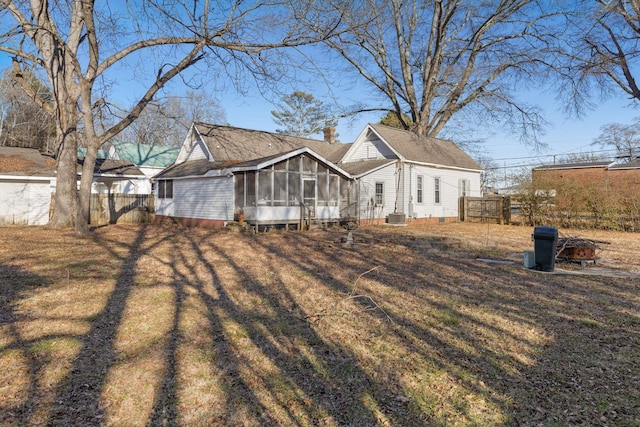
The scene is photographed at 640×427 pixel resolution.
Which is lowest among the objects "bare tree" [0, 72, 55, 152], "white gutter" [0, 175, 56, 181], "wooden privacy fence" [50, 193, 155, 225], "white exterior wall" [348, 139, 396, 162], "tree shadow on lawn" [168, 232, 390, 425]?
"tree shadow on lawn" [168, 232, 390, 425]

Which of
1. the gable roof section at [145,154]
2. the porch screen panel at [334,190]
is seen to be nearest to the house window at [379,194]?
the porch screen panel at [334,190]

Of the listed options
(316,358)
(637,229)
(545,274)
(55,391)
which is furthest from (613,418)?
(637,229)

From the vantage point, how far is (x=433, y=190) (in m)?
23.5

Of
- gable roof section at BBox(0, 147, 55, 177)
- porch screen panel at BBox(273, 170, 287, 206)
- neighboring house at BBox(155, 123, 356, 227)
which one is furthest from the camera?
gable roof section at BBox(0, 147, 55, 177)

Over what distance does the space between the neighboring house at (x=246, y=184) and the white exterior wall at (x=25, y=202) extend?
528 centimetres

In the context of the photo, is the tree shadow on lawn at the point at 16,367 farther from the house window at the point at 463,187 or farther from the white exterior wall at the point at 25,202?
the house window at the point at 463,187

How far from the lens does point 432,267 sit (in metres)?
8.88

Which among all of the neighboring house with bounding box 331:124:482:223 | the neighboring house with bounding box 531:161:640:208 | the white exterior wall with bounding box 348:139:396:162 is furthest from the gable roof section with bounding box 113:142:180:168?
the neighboring house with bounding box 531:161:640:208

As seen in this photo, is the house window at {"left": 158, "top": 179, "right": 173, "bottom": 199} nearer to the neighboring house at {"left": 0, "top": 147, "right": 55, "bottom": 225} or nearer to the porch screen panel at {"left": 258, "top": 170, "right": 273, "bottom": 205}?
the neighboring house at {"left": 0, "top": 147, "right": 55, "bottom": 225}

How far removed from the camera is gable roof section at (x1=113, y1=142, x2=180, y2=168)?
32281mm

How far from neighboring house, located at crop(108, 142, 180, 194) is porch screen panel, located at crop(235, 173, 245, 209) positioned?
1630 cm

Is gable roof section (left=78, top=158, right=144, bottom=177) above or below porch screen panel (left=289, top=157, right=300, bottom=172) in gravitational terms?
above

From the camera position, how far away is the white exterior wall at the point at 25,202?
57.5 ft

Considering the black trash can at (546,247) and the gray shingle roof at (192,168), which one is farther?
the gray shingle roof at (192,168)
